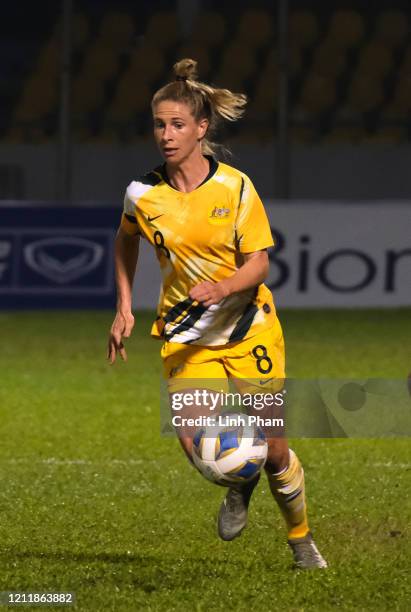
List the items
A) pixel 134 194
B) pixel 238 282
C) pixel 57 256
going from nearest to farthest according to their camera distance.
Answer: pixel 238 282 < pixel 134 194 < pixel 57 256

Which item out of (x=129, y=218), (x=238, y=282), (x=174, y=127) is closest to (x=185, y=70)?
(x=174, y=127)

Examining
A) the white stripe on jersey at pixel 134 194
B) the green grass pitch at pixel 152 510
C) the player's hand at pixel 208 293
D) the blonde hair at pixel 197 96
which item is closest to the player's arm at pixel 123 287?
the white stripe on jersey at pixel 134 194

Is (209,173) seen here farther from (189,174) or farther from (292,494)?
(292,494)

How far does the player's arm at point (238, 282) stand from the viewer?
16.4 feet

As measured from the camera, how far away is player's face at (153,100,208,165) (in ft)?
17.2

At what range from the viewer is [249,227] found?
5.36 m

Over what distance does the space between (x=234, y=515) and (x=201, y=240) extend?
3.60 ft

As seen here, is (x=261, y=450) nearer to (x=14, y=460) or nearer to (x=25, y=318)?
(x=14, y=460)

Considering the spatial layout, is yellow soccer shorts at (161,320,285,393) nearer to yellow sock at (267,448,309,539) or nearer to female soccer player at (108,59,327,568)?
female soccer player at (108,59,327,568)

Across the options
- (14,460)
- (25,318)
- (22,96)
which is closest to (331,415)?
(14,460)

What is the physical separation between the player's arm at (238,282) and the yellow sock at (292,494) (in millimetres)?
754

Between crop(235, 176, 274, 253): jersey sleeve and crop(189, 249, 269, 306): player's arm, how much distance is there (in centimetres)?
3

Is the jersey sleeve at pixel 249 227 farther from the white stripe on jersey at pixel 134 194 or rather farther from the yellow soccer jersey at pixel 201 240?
the white stripe on jersey at pixel 134 194

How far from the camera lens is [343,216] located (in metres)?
15.6
